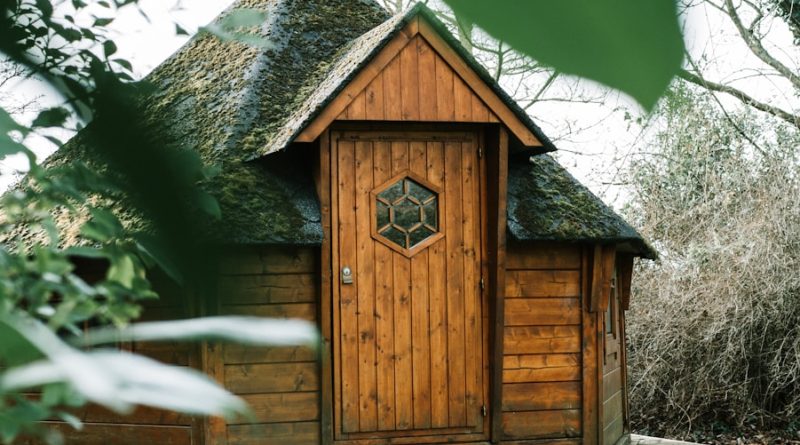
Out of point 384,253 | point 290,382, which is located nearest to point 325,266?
point 384,253

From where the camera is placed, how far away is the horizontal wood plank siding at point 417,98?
569 centimetres

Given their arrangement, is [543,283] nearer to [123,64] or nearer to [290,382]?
[290,382]

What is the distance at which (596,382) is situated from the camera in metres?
6.91

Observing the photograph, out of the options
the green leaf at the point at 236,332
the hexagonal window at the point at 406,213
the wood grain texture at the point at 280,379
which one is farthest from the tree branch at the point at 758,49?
the wood grain texture at the point at 280,379

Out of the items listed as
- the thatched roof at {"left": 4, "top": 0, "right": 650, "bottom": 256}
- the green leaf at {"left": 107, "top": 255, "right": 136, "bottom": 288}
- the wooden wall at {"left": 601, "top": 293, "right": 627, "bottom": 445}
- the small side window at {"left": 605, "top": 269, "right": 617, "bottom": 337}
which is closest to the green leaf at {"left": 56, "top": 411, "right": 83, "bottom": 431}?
the green leaf at {"left": 107, "top": 255, "right": 136, "bottom": 288}

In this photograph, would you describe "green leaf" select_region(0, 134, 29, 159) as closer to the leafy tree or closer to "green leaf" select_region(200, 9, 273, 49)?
the leafy tree

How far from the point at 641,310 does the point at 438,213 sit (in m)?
5.35

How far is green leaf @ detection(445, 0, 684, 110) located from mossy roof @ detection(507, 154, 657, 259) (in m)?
6.11

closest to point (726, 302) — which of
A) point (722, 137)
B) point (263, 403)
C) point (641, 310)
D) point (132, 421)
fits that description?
point (641, 310)

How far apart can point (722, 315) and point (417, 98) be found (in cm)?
560

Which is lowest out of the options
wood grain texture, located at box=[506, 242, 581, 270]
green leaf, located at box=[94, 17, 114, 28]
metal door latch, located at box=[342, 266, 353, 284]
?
metal door latch, located at box=[342, 266, 353, 284]

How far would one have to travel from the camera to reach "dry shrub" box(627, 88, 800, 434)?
33.0 ft

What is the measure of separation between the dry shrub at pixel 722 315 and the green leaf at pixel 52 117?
9627 millimetres

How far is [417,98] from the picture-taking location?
604 cm
